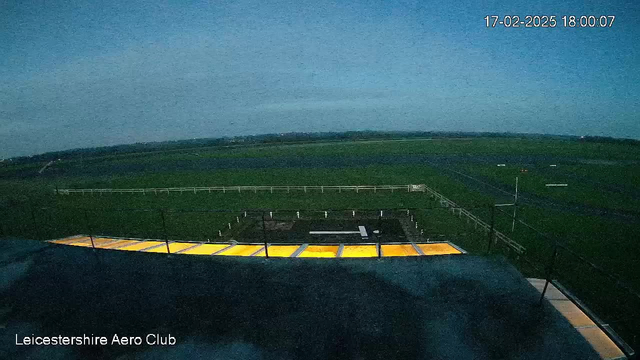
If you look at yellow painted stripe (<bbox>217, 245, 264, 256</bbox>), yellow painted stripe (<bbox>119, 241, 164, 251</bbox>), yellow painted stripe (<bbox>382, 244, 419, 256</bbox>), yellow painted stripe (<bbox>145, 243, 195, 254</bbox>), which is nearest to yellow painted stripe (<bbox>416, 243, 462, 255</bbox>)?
yellow painted stripe (<bbox>382, 244, 419, 256</bbox>)

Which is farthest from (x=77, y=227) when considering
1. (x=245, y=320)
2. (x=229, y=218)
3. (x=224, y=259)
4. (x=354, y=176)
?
(x=354, y=176)

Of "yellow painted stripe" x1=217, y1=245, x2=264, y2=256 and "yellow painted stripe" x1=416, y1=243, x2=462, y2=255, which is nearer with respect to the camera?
"yellow painted stripe" x1=217, y1=245, x2=264, y2=256

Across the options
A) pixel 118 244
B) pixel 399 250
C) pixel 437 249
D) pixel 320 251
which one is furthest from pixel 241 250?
pixel 118 244

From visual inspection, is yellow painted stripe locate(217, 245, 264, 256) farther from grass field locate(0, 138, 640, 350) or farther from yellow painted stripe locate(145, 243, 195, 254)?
grass field locate(0, 138, 640, 350)

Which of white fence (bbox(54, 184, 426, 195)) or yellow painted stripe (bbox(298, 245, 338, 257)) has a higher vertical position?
yellow painted stripe (bbox(298, 245, 338, 257))

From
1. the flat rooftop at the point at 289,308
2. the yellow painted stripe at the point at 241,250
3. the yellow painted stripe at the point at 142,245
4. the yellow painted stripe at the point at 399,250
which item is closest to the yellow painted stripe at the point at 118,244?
the yellow painted stripe at the point at 142,245

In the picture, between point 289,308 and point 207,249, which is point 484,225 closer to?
point 207,249
